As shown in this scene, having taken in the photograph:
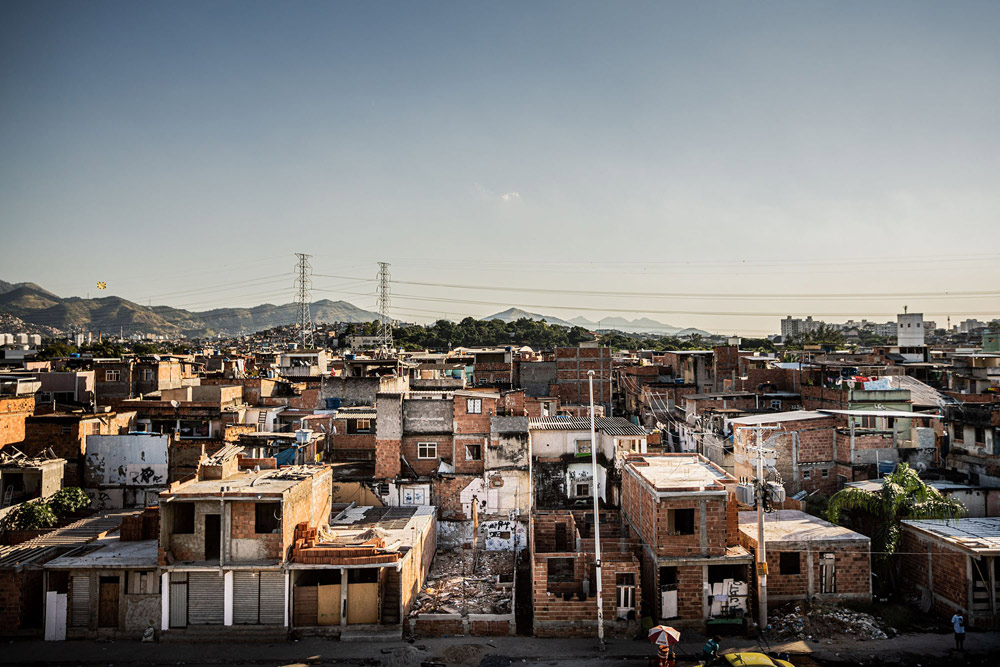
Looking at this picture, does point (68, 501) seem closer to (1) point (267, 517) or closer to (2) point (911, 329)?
(1) point (267, 517)

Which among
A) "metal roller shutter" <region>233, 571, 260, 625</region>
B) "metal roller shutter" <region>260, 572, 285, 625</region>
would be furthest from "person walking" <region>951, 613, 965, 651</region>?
"metal roller shutter" <region>233, 571, 260, 625</region>

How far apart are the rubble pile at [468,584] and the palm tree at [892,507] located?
1259 centimetres

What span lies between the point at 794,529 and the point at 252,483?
19.3m

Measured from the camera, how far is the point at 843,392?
1253 inches

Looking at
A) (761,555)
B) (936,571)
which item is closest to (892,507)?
(936,571)

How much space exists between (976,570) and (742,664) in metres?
9.59

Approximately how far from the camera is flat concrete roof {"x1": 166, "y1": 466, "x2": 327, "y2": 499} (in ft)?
64.6

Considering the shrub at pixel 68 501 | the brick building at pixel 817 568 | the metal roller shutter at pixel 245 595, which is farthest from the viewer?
the shrub at pixel 68 501

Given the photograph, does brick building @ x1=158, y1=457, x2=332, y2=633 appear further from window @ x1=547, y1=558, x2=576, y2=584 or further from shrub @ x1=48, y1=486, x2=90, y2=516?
shrub @ x1=48, y1=486, x2=90, y2=516

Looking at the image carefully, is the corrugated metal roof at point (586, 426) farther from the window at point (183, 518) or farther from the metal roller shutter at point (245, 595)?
the window at point (183, 518)

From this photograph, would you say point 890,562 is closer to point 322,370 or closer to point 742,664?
point 742,664

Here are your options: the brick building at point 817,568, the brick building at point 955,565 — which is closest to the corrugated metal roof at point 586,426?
the brick building at point 817,568

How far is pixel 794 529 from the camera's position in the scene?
863 inches

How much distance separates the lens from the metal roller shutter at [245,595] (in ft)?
64.3
